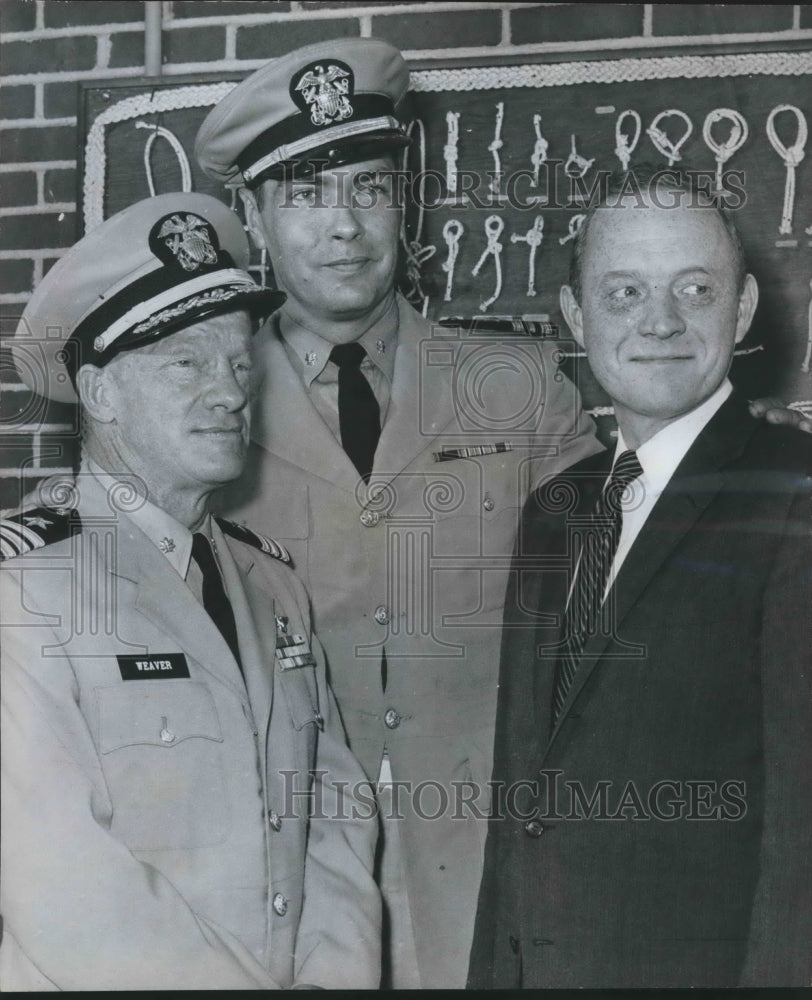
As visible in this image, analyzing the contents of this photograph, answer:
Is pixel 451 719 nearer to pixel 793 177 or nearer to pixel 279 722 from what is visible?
pixel 279 722

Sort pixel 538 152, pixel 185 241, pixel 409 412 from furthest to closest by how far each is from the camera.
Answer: pixel 538 152
pixel 409 412
pixel 185 241

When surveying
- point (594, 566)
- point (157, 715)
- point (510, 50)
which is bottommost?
point (157, 715)

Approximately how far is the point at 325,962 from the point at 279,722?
0.51 m

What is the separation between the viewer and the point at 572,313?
3.19 metres

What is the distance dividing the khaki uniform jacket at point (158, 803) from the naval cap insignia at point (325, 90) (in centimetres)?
97

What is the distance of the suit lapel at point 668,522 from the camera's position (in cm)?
295

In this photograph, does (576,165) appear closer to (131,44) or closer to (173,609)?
(131,44)

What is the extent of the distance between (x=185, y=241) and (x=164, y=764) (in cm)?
112

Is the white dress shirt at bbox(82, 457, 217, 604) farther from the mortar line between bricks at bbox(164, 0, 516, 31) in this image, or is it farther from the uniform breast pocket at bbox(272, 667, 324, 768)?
the mortar line between bricks at bbox(164, 0, 516, 31)

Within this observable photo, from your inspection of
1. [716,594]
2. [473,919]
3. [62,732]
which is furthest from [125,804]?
[716,594]

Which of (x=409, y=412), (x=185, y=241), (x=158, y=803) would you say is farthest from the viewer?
(x=409, y=412)

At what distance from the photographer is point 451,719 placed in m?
3.11

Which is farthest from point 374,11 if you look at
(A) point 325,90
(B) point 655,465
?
(B) point 655,465

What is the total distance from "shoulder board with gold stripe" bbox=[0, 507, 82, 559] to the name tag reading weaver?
312 millimetres
